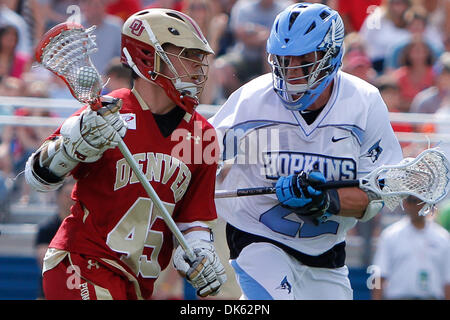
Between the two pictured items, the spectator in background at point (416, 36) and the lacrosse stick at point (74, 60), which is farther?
the spectator in background at point (416, 36)

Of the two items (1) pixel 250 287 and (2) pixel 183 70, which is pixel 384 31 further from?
(2) pixel 183 70

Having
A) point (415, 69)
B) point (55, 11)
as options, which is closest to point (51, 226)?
point (55, 11)

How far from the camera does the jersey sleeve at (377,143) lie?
229 inches

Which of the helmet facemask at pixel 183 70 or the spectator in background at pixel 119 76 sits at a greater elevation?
the helmet facemask at pixel 183 70

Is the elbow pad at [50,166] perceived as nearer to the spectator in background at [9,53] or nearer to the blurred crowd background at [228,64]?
the blurred crowd background at [228,64]

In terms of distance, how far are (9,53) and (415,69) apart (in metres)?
3.79

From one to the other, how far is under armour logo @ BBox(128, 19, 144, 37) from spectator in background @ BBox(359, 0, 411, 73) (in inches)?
203

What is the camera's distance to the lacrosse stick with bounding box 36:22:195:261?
483 cm

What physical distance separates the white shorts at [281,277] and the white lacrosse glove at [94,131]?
1.34 meters

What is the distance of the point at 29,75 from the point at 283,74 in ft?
14.3

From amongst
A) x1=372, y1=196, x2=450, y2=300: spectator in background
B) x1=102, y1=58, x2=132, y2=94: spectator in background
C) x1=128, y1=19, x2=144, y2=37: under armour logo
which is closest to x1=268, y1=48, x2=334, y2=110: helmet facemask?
x1=128, y1=19, x2=144, y2=37: under armour logo

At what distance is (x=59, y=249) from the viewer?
5184mm

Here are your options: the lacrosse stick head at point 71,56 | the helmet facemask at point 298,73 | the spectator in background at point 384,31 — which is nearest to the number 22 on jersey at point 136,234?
the lacrosse stick head at point 71,56

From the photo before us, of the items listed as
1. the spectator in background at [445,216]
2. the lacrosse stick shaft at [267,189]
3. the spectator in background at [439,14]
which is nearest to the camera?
the lacrosse stick shaft at [267,189]
